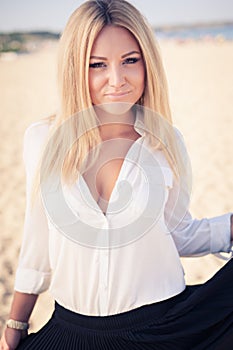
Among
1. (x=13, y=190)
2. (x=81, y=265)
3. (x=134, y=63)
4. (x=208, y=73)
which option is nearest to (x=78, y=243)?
(x=81, y=265)

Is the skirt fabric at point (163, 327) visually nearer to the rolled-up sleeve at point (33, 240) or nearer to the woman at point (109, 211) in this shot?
the woman at point (109, 211)

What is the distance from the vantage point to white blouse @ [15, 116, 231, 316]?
1426 mm

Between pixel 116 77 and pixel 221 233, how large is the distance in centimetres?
62

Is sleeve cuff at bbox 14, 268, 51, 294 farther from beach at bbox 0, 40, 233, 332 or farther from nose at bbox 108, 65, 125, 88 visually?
beach at bbox 0, 40, 233, 332

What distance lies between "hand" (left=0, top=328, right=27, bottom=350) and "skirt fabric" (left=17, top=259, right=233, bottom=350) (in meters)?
0.07

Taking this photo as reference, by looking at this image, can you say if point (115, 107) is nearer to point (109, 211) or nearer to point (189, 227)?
point (109, 211)

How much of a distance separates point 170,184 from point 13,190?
3792 mm

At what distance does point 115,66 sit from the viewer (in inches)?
55.1

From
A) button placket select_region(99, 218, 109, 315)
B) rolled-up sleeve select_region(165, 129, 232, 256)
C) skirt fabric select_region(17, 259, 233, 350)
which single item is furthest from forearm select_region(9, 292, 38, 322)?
rolled-up sleeve select_region(165, 129, 232, 256)

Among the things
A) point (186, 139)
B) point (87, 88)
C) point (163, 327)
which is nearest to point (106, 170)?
point (87, 88)

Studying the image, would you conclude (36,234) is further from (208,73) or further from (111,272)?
(208,73)

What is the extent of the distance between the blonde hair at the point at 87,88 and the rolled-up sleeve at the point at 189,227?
2.9 inches

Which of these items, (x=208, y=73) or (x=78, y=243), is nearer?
(x=78, y=243)

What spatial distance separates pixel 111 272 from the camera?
142cm
